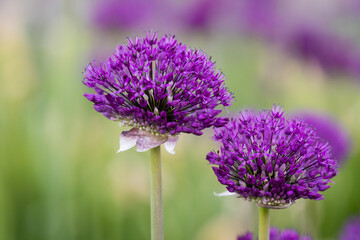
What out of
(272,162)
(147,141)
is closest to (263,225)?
(272,162)

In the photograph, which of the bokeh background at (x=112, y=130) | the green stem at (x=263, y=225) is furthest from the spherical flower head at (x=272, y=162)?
the bokeh background at (x=112, y=130)

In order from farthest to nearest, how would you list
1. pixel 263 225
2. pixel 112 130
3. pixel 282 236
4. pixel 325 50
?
pixel 112 130 < pixel 325 50 < pixel 282 236 < pixel 263 225

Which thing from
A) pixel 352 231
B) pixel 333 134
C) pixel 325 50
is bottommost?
pixel 352 231

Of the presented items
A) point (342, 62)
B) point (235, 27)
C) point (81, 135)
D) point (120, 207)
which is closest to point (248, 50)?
point (235, 27)

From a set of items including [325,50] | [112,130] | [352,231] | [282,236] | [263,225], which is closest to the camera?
[263,225]

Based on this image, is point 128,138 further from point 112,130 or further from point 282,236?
point 112,130
